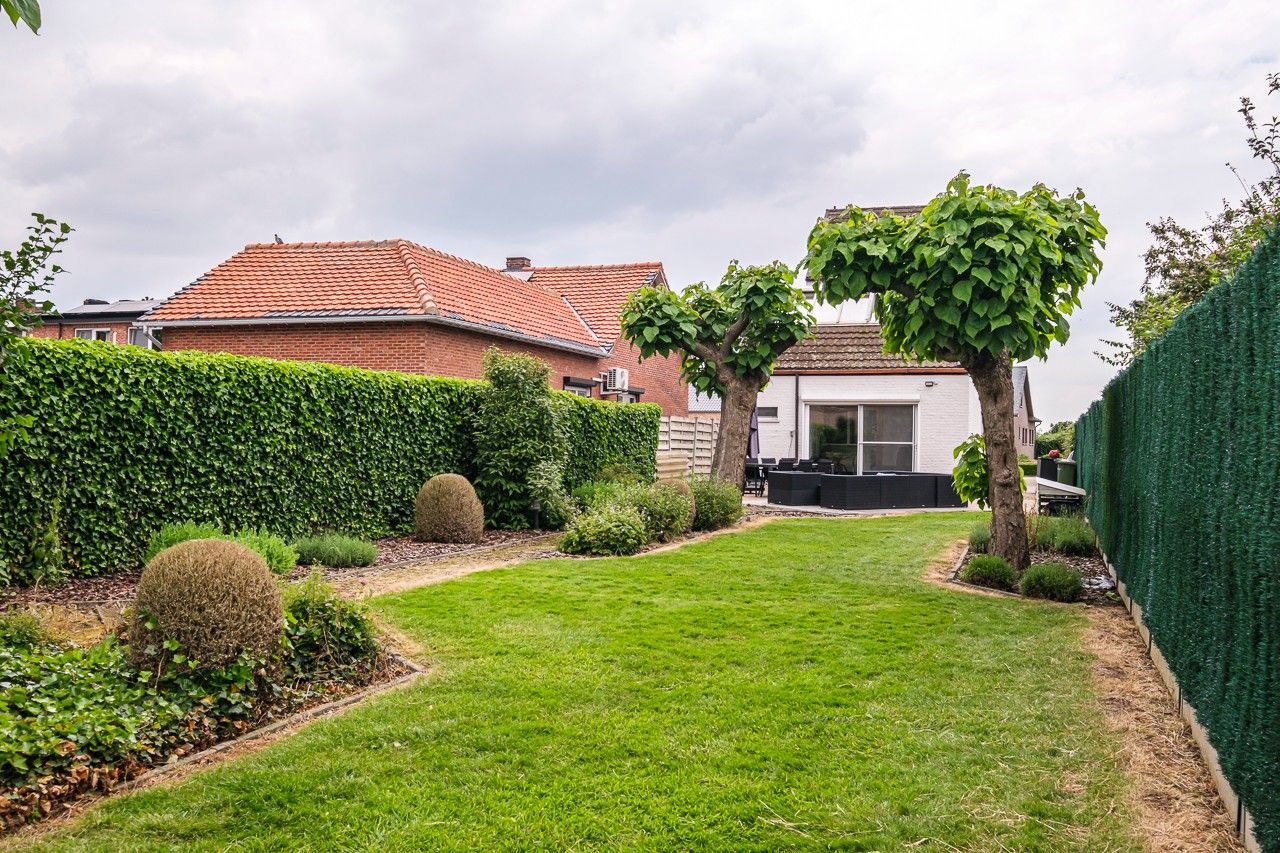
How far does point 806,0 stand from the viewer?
31.6 ft

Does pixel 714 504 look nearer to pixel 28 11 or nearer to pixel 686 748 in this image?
pixel 686 748

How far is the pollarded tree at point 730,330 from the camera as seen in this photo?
1688 cm

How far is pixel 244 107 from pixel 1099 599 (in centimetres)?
1074

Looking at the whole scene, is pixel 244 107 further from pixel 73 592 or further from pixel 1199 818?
pixel 1199 818

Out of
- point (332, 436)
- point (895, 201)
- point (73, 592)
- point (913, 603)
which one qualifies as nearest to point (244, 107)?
point (332, 436)

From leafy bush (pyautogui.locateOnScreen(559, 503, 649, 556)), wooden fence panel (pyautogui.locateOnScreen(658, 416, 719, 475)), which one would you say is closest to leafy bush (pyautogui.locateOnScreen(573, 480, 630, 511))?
leafy bush (pyautogui.locateOnScreen(559, 503, 649, 556))

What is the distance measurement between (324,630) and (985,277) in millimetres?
6971

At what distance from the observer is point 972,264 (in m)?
9.27

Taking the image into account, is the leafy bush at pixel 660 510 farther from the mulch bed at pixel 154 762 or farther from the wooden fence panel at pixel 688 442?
the mulch bed at pixel 154 762

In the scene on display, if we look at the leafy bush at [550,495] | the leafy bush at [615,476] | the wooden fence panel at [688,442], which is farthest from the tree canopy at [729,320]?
the leafy bush at [550,495]

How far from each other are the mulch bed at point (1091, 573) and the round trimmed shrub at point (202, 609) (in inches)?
307

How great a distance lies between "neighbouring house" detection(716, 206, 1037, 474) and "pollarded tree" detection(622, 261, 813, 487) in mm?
8698

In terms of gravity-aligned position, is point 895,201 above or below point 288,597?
above

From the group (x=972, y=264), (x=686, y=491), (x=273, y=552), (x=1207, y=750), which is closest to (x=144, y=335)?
(x=686, y=491)
